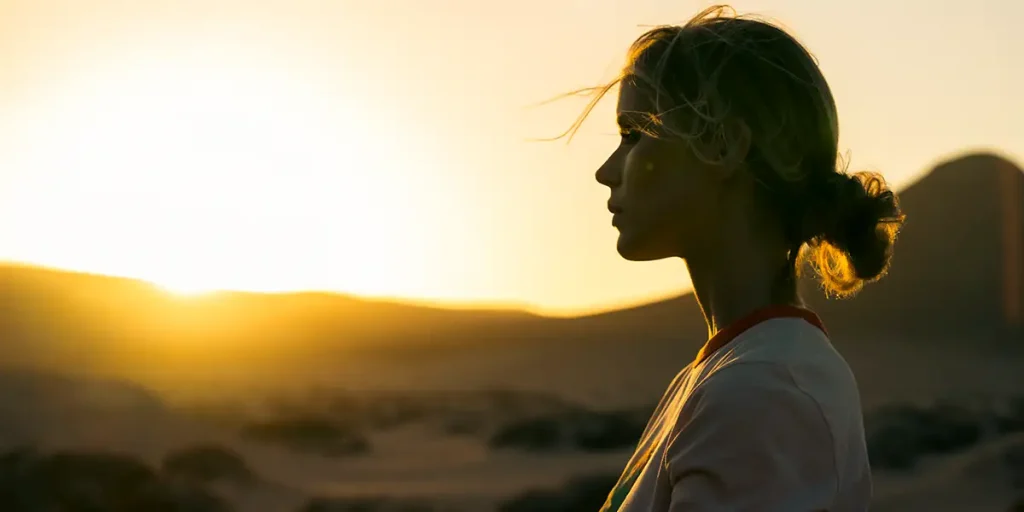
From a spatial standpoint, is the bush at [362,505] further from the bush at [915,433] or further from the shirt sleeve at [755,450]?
the shirt sleeve at [755,450]

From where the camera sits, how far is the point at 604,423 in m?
26.9

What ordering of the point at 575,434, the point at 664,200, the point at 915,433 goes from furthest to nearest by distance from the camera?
the point at 575,434, the point at 915,433, the point at 664,200

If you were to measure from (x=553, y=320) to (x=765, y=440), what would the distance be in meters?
58.1

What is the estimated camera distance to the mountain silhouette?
40250mm

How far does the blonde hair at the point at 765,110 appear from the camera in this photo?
7.13 feet

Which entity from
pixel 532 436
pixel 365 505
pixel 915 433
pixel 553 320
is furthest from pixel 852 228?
pixel 553 320

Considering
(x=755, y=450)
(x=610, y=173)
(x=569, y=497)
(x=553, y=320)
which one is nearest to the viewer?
(x=755, y=450)

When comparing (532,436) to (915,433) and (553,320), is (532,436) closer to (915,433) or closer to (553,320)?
(915,433)

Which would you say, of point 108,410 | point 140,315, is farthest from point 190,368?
point 108,410

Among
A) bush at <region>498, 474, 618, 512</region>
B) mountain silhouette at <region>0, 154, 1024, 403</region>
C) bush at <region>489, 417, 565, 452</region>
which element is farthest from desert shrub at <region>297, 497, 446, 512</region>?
mountain silhouette at <region>0, 154, 1024, 403</region>

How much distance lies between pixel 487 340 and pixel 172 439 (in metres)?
36.4

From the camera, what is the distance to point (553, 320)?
5975cm

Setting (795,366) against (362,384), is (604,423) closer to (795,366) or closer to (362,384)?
(362,384)

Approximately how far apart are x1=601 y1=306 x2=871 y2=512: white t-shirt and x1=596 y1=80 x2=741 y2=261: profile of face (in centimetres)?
30
